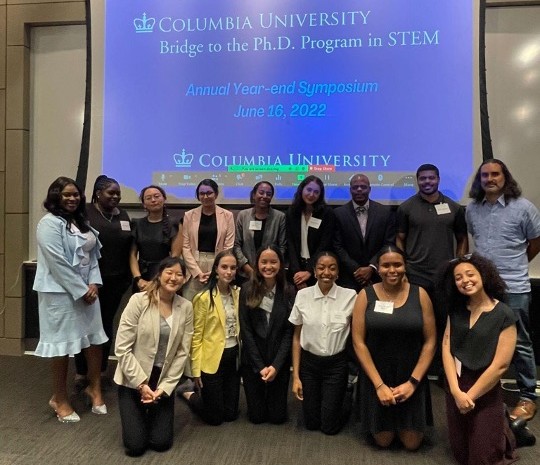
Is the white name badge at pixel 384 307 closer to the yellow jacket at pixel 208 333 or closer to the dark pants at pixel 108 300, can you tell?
the yellow jacket at pixel 208 333

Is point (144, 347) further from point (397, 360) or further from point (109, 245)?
point (397, 360)

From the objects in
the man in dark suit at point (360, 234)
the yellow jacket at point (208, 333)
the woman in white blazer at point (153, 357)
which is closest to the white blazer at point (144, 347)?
the woman in white blazer at point (153, 357)

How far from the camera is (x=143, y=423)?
2.29m

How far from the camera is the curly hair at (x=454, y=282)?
7.04ft

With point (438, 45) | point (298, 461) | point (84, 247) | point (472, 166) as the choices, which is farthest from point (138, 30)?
point (298, 461)

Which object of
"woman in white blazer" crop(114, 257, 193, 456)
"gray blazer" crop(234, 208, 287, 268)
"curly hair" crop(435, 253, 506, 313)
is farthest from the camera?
"gray blazer" crop(234, 208, 287, 268)

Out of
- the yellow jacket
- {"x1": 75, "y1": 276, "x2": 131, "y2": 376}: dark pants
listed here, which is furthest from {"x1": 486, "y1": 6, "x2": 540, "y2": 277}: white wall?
{"x1": 75, "y1": 276, "x2": 131, "y2": 376}: dark pants

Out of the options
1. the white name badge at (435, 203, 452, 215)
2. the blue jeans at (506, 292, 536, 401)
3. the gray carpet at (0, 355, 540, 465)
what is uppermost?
the white name badge at (435, 203, 452, 215)

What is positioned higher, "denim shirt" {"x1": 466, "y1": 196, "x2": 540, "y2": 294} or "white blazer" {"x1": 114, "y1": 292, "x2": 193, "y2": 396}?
"denim shirt" {"x1": 466, "y1": 196, "x2": 540, "y2": 294}

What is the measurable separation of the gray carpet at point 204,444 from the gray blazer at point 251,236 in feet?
3.18

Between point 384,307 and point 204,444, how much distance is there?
1.15m

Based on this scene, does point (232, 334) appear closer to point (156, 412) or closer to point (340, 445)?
point (156, 412)

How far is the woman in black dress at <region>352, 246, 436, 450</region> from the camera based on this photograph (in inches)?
87.9

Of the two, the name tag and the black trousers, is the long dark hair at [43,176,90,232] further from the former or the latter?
the name tag
